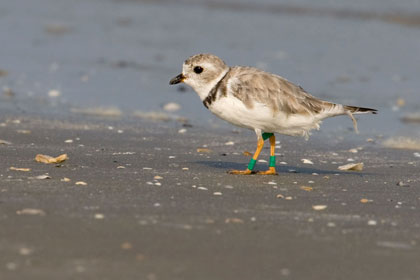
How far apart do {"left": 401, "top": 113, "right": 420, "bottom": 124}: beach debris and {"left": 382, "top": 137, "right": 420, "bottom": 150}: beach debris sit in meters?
1.20

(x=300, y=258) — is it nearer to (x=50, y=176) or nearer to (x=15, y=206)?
(x=15, y=206)

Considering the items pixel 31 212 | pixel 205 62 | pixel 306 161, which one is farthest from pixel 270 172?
pixel 31 212

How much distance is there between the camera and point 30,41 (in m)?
15.3

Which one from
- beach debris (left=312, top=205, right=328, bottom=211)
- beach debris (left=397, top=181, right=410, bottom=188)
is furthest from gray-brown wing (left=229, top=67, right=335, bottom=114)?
beach debris (left=312, top=205, right=328, bottom=211)

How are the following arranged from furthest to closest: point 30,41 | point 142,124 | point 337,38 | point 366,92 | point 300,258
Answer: point 337,38, point 30,41, point 366,92, point 142,124, point 300,258

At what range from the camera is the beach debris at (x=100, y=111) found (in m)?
9.95

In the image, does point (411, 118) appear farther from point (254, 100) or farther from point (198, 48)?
point (198, 48)

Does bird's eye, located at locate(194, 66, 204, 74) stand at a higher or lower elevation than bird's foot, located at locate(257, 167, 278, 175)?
higher

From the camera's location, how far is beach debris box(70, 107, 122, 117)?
32.7ft

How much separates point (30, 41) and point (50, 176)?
9.31 metres

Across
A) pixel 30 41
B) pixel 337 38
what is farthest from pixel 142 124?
pixel 337 38

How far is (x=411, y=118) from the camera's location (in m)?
10.5

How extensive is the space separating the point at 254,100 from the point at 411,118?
13.6ft

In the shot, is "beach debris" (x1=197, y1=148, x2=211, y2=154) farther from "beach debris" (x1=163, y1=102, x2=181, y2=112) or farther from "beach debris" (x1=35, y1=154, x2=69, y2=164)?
"beach debris" (x1=163, y1=102, x2=181, y2=112)
